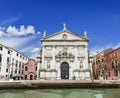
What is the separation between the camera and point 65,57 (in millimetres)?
42875

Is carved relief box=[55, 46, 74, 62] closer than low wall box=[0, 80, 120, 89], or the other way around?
low wall box=[0, 80, 120, 89]

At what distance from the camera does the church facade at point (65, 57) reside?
1652 inches

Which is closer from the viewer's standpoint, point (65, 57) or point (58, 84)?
point (58, 84)

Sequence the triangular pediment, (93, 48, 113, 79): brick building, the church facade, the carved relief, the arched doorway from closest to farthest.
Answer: the church facade < the arched doorway < the carved relief < the triangular pediment < (93, 48, 113, 79): brick building

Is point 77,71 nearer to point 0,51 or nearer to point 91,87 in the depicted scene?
point 91,87

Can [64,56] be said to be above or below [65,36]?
below

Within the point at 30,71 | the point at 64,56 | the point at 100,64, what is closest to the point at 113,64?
the point at 100,64

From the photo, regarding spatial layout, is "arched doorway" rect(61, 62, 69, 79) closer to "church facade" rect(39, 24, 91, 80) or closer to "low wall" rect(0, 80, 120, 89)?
"church facade" rect(39, 24, 91, 80)

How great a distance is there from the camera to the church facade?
138 feet

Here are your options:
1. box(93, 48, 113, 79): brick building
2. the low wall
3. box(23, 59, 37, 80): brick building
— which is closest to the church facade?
the low wall

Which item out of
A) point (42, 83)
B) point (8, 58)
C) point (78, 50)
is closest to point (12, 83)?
point (42, 83)

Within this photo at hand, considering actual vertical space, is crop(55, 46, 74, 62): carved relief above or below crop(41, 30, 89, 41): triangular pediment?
below

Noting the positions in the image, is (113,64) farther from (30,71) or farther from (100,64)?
(30,71)

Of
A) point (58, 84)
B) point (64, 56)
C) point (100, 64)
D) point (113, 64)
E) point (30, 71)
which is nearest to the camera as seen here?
point (58, 84)
